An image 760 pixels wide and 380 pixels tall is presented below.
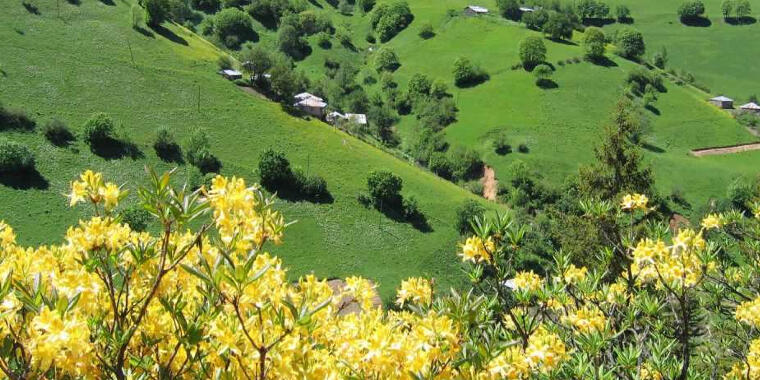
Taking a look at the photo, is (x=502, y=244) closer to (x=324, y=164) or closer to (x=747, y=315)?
(x=747, y=315)

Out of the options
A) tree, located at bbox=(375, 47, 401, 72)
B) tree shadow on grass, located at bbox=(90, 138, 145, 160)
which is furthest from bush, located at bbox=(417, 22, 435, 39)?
tree shadow on grass, located at bbox=(90, 138, 145, 160)

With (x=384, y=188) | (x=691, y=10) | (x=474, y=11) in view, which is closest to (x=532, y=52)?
(x=474, y=11)

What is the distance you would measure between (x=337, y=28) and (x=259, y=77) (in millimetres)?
49175

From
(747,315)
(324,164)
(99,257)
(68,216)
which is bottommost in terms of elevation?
(324,164)

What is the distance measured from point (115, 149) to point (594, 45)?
7684 cm

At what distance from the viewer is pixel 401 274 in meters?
46.5

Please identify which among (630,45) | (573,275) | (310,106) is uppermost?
(573,275)

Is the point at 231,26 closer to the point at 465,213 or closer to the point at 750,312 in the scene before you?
the point at 465,213

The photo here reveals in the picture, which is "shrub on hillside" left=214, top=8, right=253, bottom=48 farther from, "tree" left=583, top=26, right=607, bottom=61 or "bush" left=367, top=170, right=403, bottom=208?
"tree" left=583, top=26, right=607, bottom=61

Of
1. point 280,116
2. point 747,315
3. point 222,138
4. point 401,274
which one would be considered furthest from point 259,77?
point 747,315

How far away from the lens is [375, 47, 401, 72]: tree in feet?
323

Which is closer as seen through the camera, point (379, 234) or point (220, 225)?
point (220, 225)

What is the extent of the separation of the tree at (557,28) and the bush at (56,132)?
82533 mm

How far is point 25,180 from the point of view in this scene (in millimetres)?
42500
